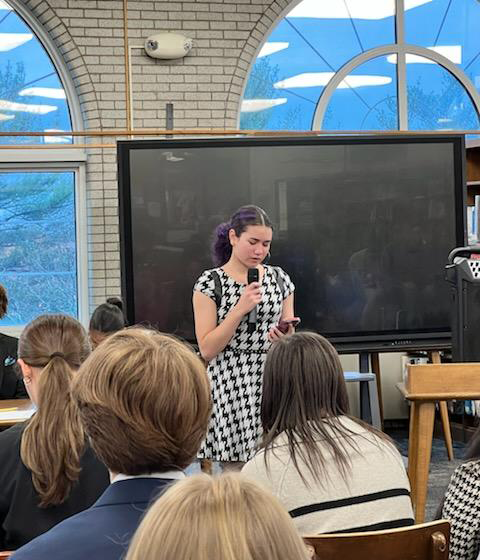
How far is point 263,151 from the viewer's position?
19.7ft

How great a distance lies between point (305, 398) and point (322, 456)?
0.62ft

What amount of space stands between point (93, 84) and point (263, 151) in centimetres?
205

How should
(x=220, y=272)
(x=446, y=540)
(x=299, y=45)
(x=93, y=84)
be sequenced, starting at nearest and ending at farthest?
(x=446, y=540) < (x=220, y=272) < (x=93, y=84) < (x=299, y=45)

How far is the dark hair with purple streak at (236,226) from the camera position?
3855 millimetres

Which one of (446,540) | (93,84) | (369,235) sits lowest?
(446,540)

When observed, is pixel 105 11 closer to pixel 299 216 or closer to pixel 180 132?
pixel 180 132

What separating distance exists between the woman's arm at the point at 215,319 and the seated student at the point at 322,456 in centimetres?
130

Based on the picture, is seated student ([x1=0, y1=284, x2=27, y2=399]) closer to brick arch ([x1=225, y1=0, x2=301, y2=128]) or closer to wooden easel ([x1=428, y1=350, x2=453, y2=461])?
wooden easel ([x1=428, y1=350, x2=453, y2=461])

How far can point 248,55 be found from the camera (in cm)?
773

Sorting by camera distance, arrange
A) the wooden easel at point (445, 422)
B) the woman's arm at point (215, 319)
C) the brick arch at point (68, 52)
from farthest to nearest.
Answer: the brick arch at point (68, 52) < the wooden easel at point (445, 422) < the woman's arm at point (215, 319)

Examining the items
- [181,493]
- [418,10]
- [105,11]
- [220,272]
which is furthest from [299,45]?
[181,493]

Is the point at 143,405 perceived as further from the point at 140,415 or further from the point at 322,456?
the point at 322,456

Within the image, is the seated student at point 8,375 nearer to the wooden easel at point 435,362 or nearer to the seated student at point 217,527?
the wooden easel at point 435,362

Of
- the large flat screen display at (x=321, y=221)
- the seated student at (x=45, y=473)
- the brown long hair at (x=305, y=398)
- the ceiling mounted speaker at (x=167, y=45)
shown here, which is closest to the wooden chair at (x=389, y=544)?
the brown long hair at (x=305, y=398)
